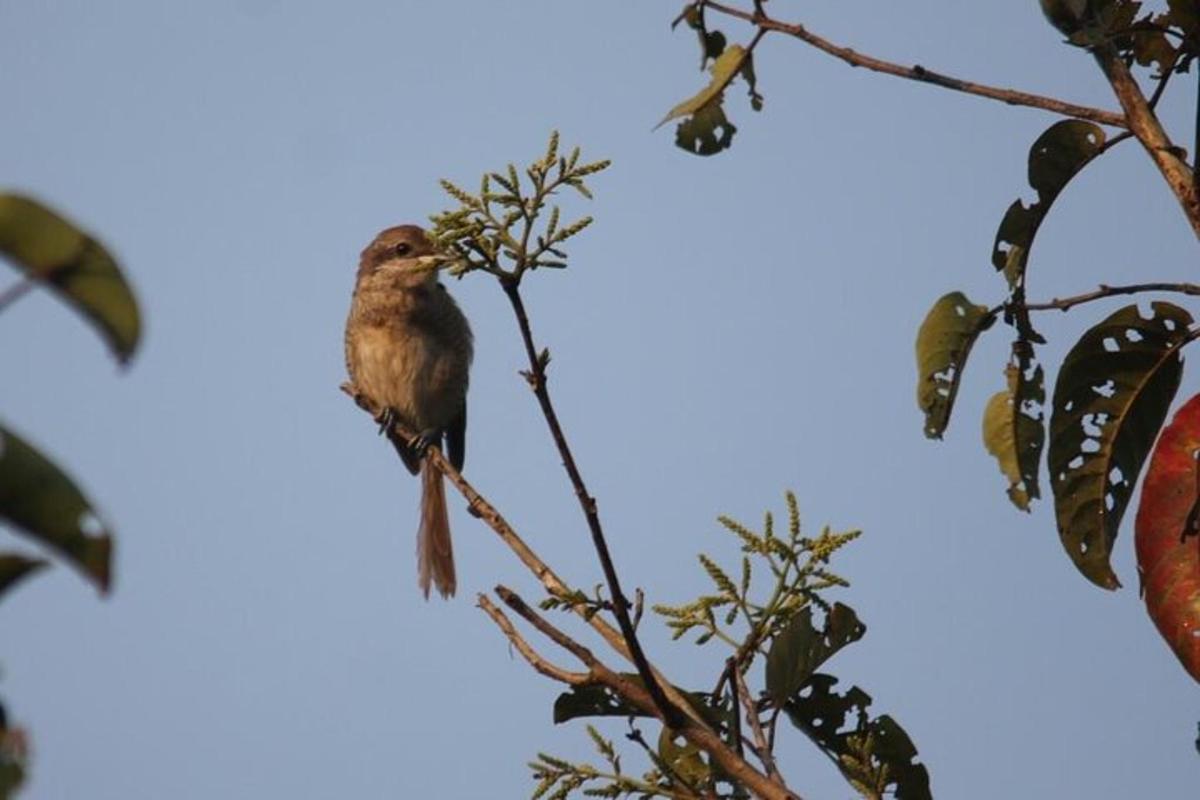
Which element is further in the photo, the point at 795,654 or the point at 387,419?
the point at 387,419

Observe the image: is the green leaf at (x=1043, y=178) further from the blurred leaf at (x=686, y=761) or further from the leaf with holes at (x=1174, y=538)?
the blurred leaf at (x=686, y=761)

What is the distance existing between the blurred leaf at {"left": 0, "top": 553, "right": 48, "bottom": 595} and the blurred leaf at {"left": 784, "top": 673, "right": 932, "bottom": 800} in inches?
76.8

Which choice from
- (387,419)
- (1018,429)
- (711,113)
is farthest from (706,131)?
(387,419)

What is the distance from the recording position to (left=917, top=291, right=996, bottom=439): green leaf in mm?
3316

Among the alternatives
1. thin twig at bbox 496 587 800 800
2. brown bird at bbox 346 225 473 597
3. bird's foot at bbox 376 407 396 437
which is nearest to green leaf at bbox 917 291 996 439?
thin twig at bbox 496 587 800 800

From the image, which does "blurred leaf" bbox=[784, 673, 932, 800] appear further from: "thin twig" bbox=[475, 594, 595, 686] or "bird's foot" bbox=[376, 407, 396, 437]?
"bird's foot" bbox=[376, 407, 396, 437]

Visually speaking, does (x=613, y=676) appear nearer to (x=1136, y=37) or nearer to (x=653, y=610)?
(x=653, y=610)

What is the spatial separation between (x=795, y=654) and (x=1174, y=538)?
696 millimetres

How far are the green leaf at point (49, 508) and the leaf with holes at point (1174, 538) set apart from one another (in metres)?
2.01

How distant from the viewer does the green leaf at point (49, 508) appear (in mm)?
1174

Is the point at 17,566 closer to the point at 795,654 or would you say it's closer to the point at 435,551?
the point at 795,654

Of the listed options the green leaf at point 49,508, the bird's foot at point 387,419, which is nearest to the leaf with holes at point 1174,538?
the green leaf at point 49,508

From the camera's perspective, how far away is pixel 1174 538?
2.83 metres

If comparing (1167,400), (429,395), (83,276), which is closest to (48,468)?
(83,276)
